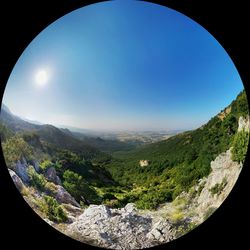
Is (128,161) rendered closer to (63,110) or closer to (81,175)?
(81,175)

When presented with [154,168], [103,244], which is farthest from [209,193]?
[103,244]

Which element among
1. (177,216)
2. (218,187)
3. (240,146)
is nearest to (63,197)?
(177,216)

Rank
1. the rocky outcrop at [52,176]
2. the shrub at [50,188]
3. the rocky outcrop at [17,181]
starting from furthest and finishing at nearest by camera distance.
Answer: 1. the rocky outcrop at [52,176]
2. the shrub at [50,188]
3. the rocky outcrop at [17,181]

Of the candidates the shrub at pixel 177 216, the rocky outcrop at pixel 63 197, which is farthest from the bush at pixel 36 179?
the shrub at pixel 177 216

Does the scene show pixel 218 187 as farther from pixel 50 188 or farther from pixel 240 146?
pixel 50 188

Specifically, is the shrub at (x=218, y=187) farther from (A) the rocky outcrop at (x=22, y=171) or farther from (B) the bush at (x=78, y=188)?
(A) the rocky outcrop at (x=22, y=171)

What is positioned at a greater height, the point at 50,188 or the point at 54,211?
the point at 50,188
